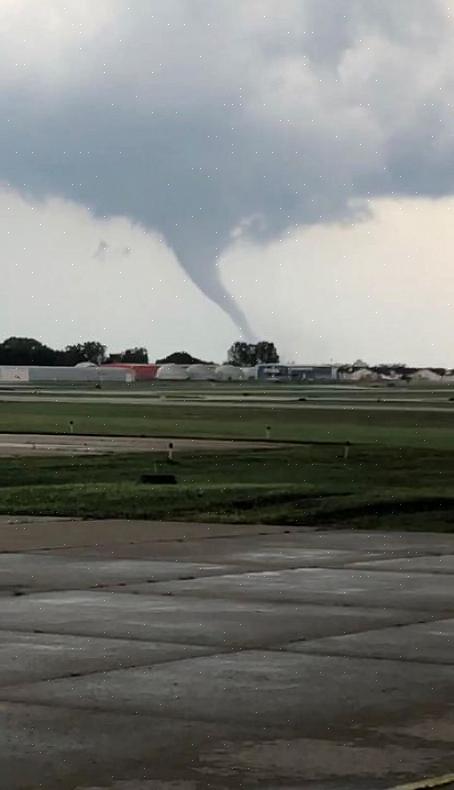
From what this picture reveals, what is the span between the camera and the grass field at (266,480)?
29.0m

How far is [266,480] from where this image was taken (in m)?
40.5

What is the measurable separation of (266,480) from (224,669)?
91.1ft

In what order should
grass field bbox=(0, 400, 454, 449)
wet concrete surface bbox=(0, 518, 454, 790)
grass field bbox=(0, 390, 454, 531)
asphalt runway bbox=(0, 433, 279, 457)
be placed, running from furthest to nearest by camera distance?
grass field bbox=(0, 400, 454, 449) → asphalt runway bbox=(0, 433, 279, 457) → grass field bbox=(0, 390, 454, 531) → wet concrete surface bbox=(0, 518, 454, 790)

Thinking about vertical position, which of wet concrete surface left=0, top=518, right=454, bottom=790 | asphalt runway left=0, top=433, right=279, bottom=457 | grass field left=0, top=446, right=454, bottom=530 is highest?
wet concrete surface left=0, top=518, right=454, bottom=790

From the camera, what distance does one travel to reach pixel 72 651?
13531 millimetres

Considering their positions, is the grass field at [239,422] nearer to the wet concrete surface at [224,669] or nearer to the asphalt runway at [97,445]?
the asphalt runway at [97,445]

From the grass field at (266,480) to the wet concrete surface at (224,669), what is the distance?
20.9 ft

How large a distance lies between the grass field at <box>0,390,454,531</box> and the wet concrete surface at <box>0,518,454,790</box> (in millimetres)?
6384

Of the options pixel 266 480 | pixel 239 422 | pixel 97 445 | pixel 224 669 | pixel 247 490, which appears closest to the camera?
pixel 224 669

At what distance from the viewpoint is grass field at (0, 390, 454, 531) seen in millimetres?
28984

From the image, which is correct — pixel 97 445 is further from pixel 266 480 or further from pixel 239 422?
pixel 239 422

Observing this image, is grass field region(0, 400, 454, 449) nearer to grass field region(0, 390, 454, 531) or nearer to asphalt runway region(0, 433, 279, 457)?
grass field region(0, 390, 454, 531)

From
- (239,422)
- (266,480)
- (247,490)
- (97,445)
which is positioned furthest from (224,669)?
(239,422)

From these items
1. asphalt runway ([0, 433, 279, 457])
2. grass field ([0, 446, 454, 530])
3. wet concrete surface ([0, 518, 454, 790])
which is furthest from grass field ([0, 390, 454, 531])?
wet concrete surface ([0, 518, 454, 790])
